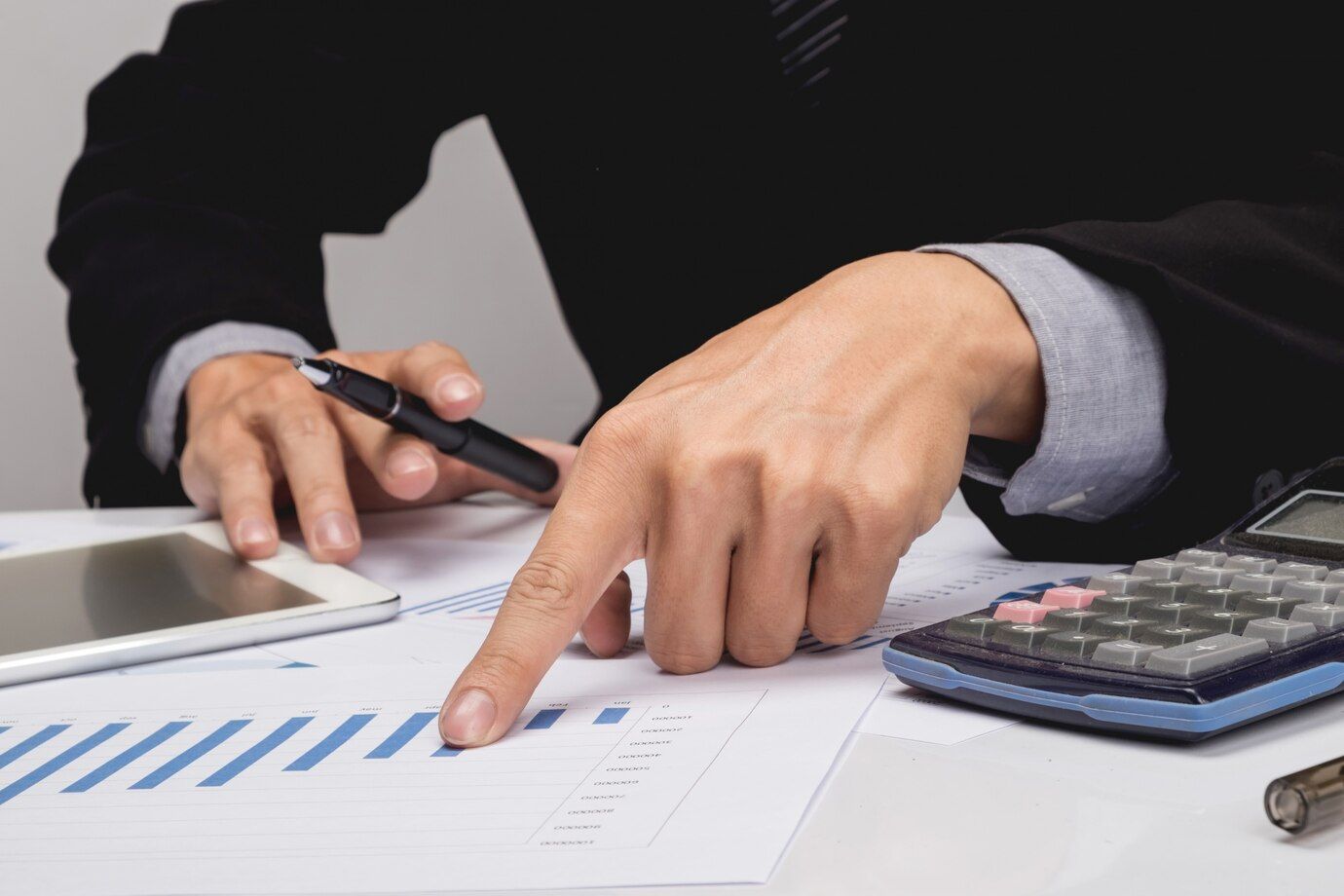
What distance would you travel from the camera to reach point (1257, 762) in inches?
12.8

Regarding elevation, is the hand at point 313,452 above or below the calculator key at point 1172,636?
above

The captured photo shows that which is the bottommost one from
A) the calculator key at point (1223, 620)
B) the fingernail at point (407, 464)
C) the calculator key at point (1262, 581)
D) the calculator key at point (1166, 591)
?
the calculator key at point (1262, 581)

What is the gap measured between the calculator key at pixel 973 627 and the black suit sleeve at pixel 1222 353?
0.68ft

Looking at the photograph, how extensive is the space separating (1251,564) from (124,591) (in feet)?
1.78

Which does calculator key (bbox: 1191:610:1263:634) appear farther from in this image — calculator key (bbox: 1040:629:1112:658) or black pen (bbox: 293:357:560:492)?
black pen (bbox: 293:357:560:492)

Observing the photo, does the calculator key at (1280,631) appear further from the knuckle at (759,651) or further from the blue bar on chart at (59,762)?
the blue bar on chart at (59,762)

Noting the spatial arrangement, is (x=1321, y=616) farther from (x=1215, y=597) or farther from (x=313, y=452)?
(x=313, y=452)

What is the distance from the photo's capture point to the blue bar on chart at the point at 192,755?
0.37 m

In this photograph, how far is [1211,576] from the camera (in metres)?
0.43

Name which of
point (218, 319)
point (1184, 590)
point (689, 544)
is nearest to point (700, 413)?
point (689, 544)

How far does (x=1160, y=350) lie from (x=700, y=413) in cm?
27

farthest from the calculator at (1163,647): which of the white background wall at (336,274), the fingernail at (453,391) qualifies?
the white background wall at (336,274)

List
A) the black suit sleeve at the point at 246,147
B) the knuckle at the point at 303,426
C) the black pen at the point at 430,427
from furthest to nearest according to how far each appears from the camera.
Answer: the black suit sleeve at the point at 246,147 → the knuckle at the point at 303,426 → the black pen at the point at 430,427

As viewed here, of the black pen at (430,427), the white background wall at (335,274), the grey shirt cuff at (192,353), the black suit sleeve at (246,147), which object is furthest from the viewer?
the white background wall at (335,274)
